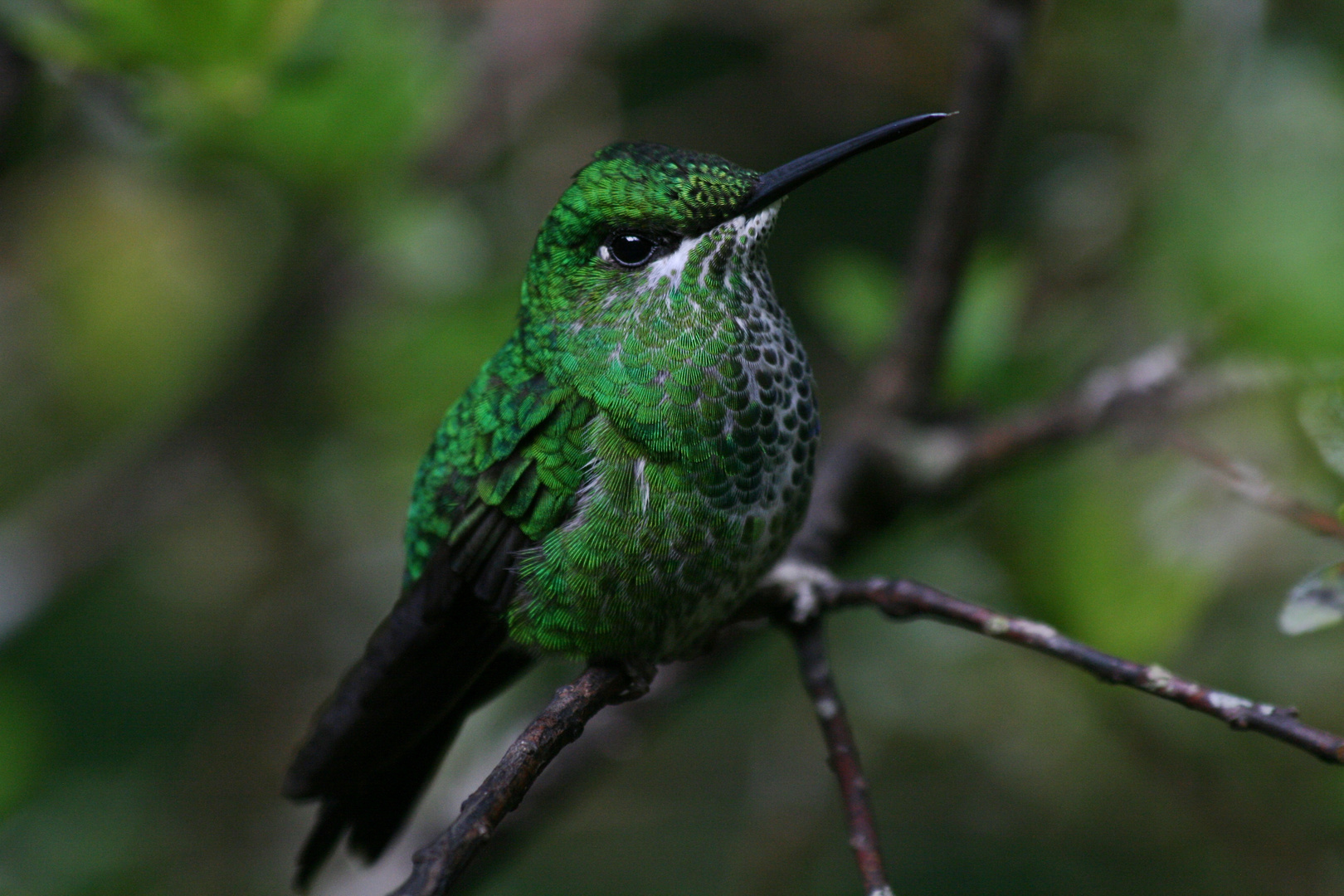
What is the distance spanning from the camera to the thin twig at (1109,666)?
4.65ft

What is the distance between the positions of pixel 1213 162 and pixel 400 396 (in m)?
1.97

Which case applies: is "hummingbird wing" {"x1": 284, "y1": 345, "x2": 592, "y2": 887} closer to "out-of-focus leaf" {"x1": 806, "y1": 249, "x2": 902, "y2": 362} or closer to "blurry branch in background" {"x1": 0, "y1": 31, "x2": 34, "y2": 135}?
"out-of-focus leaf" {"x1": 806, "y1": 249, "x2": 902, "y2": 362}

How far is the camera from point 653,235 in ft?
6.20

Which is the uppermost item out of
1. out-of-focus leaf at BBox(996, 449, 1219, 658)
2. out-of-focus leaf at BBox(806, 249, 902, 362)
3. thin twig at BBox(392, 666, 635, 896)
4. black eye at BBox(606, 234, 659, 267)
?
black eye at BBox(606, 234, 659, 267)

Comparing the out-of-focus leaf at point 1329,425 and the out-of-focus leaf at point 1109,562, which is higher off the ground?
the out-of-focus leaf at point 1329,425

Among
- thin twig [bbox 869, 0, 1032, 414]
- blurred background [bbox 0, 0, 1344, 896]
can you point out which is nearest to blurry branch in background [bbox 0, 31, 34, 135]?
blurred background [bbox 0, 0, 1344, 896]

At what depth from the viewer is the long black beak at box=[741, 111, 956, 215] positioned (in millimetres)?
1589

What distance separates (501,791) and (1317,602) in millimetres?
981

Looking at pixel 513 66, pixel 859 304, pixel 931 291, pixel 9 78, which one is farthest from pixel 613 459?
pixel 513 66

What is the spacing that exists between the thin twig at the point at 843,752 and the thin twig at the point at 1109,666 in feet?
0.45

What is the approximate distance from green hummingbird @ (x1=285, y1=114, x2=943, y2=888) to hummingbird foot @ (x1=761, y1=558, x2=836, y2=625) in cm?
7

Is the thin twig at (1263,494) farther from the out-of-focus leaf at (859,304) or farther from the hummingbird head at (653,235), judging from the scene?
the out-of-focus leaf at (859,304)

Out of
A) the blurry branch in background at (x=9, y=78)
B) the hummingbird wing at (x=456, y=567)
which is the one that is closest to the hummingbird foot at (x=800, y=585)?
the hummingbird wing at (x=456, y=567)

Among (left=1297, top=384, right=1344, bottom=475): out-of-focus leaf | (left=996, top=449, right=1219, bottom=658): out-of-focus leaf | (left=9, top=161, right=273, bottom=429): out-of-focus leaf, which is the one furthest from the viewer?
(left=9, top=161, right=273, bottom=429): out-of-focus leaf
